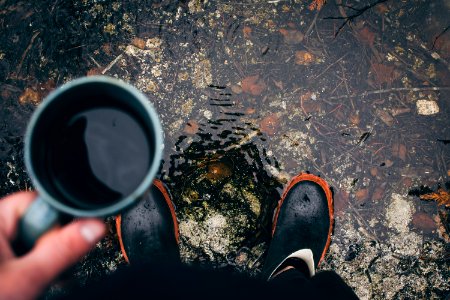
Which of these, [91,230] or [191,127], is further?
[191,127]

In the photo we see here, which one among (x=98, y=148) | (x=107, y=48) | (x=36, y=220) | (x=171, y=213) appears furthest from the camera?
(x=107, y=48)

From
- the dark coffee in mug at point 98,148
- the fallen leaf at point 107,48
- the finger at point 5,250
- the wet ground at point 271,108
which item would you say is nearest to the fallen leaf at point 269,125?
the wet ground at point 271,108

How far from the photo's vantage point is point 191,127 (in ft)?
6.57

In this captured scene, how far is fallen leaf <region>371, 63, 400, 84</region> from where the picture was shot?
2.07 meters

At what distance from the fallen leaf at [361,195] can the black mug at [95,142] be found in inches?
55.1

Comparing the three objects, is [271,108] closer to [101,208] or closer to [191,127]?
[191,127]

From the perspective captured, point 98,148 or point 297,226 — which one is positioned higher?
point 98,148

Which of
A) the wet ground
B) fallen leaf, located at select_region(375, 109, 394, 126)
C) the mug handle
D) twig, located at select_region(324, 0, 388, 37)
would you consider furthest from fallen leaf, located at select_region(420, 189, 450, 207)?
the mug handle

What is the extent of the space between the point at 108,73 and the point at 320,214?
57.1 inches

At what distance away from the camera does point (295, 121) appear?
204 centimetres

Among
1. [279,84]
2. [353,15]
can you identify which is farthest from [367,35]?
[279,84]

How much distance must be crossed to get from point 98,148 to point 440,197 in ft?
6.18

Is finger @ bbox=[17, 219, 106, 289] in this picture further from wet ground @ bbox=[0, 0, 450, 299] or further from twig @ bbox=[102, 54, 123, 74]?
twig @ bbox=[102, 54, 123, 74]

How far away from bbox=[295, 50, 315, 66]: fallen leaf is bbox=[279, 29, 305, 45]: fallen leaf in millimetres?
66
